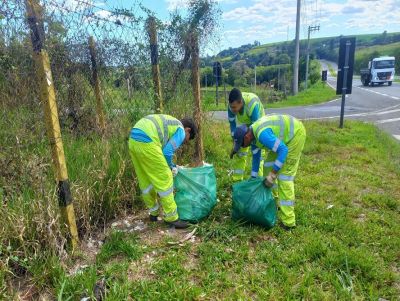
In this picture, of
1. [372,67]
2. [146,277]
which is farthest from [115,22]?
[372,67]

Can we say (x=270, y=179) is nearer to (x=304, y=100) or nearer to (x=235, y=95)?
(x=235, y=95)

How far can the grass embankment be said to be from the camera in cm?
257

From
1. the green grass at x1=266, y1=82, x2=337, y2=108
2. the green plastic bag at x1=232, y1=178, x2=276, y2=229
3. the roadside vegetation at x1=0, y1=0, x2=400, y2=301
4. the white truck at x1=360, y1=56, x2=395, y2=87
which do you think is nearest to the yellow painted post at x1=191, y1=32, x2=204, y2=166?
the roadside vegetation at x1=0, y1=0, x2=400, y2=301

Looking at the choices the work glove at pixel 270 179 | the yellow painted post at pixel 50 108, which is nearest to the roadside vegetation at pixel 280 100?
the work glove at pixel 270 179

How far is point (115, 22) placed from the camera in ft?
12.6

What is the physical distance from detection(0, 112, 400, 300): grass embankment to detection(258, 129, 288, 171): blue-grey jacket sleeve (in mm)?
770

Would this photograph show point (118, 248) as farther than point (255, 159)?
No

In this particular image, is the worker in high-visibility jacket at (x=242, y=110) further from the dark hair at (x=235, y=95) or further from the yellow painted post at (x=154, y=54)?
the yellow painted post at (x=154, y=54)

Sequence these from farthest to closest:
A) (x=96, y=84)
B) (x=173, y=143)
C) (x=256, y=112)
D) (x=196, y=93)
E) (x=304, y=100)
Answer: (x=304, y=100), (x=196, y=93), (x=96, y=84), (x=256, y=112), (x=173, y=143)

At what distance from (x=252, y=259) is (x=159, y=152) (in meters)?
1.38

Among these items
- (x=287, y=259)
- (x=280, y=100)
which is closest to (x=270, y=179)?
(x=287, y=259)

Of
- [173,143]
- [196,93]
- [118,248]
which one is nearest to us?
[118,248]

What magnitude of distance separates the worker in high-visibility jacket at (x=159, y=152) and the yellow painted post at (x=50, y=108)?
0.81 metres

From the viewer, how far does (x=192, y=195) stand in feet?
12.0
